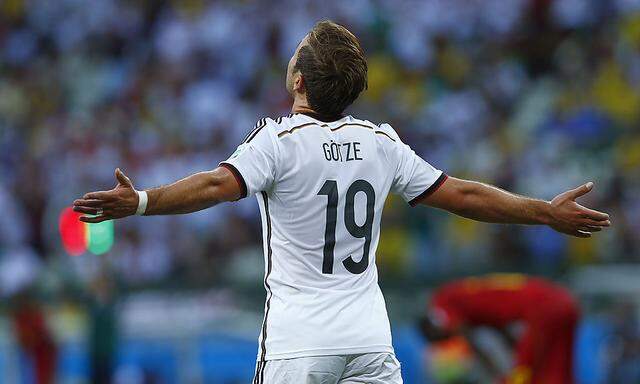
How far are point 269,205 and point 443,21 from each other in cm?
1030

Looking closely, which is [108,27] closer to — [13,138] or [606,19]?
[13,138]

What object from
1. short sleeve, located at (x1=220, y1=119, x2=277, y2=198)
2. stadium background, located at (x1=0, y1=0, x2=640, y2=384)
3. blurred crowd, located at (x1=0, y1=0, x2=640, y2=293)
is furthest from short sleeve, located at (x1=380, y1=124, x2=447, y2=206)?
blurred crowd, located at (x1=0, y1=0, x2=640, y2=293)

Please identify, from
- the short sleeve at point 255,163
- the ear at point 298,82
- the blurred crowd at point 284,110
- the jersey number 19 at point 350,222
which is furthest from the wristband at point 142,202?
the blurred crowd at point 284,110

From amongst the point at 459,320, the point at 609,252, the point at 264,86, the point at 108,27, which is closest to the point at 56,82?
the point at 108,27

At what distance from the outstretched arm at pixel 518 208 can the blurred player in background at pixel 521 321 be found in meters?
3.21

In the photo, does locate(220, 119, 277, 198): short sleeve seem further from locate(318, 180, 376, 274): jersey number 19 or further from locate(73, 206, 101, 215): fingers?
locate(73, 206, 101, 215): fingers

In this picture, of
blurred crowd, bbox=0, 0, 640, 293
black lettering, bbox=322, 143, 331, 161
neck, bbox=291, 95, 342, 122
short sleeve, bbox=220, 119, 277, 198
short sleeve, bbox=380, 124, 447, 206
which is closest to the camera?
short sleeve, bbox=220, 119, 277, 198

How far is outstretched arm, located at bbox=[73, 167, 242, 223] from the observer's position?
3.98 metres

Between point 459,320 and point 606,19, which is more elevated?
point 606,19

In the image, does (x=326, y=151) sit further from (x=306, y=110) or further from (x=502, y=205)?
(x=502, y=205)

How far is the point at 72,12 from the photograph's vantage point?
56.4 ft

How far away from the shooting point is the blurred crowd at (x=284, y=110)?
11.3m

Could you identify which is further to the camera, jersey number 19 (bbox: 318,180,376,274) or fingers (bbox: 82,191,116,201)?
jersey number 19 (bbox: 318,180,376,274)

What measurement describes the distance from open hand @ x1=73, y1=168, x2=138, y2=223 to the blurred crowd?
22.5 ft
